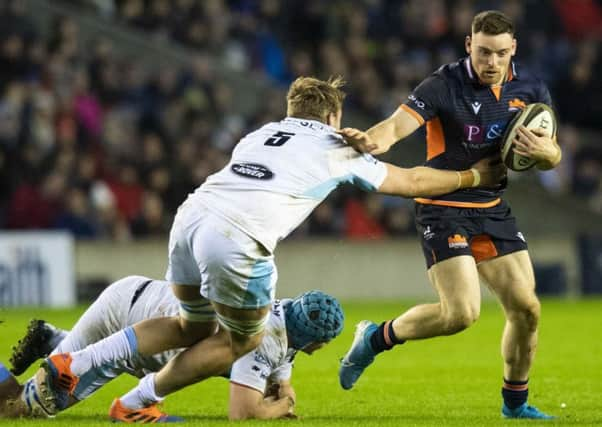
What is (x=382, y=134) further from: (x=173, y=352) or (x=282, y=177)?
(x=173, y=352)

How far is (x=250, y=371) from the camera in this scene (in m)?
7.74

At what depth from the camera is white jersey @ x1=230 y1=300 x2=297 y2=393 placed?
25.4 ft

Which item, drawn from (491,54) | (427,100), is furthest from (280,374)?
(491,54)

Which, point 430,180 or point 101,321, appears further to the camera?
point 101,321

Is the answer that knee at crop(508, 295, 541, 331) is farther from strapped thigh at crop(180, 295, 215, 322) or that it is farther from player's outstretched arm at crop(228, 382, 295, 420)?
strapped thigh at crop(180, 295, 215, 322)

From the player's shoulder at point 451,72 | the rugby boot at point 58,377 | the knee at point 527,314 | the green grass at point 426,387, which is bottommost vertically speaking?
the green grass at point 426,387

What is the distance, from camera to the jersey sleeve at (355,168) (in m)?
7.25

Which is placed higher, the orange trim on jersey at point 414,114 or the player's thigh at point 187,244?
the orange trim on jersey at point 414,114

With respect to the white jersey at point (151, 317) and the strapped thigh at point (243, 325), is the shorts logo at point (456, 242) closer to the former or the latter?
the white jersey at point (151, 317)

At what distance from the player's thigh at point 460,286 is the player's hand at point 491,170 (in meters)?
0.48

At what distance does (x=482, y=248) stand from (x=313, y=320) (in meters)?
1.30

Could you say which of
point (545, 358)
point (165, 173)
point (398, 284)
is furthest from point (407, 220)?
point (545, 358)

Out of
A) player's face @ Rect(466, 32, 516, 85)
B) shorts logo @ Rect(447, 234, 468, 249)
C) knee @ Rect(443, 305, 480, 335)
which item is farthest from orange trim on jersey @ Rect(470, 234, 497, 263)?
player's face @ Rect(466, 32, 516, 85)

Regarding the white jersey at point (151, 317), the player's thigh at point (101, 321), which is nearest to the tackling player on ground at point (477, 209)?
the white jersey at point (151, 317)
